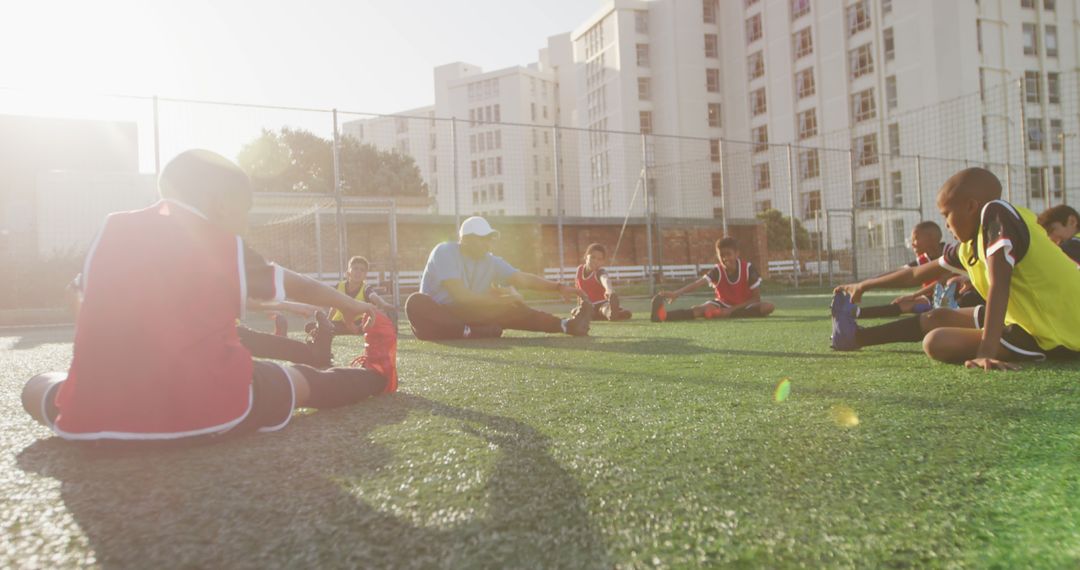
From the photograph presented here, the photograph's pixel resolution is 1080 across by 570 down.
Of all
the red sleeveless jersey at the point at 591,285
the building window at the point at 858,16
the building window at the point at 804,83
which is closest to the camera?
the red sleeveless jersey at the point at 591,285

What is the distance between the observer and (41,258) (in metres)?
12.7

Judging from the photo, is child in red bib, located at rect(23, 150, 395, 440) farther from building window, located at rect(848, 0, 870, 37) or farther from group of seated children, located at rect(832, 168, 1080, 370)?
building window, located at rect(848, 0, 870, 37)

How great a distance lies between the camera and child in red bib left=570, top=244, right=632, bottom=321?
8789 mm

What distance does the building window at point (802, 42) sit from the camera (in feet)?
129

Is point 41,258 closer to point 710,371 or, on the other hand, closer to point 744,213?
point 710,371

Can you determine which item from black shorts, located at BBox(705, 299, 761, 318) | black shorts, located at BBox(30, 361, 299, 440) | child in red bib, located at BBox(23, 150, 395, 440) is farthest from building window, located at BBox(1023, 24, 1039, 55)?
child in red bib, located at BBox(23, 150, 395, 440)

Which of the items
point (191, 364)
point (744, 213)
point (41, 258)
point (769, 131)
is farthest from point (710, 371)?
point (769, 131)

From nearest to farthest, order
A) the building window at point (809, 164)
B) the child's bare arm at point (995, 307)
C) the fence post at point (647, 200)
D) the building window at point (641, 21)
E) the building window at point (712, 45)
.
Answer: the child's bare arm at point (995, 307) < the fence post at point (647, 200) < the building window at point (809, 164) < the building window at point (712, 45) < the building window at point (641, 21)

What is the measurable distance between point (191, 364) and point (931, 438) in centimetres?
223

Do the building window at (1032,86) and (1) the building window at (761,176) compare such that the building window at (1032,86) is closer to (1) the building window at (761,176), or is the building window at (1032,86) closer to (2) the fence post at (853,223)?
(1) the building window at (761,176)

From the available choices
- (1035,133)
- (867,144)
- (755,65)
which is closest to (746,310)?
(867,144)

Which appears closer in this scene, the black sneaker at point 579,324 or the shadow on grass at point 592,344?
the shadow on grass at point 592,344

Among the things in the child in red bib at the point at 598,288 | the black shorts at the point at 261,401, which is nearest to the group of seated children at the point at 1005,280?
the black shorts at the point at 261,401

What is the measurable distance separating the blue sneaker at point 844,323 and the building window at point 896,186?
2943 centimetres
